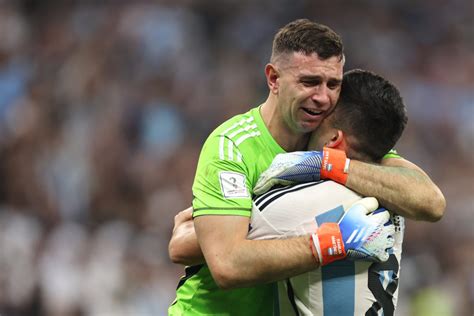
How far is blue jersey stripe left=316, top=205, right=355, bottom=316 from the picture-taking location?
364cm

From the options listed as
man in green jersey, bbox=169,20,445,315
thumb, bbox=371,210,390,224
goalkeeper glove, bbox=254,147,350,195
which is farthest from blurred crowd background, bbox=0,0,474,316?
thumb, bbox=371,210,390,224

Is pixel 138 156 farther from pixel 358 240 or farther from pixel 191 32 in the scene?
pixel 358 240

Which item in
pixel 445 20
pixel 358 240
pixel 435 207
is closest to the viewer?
pixel 358 240

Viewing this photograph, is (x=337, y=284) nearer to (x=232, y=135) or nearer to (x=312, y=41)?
(x=232, y=135)

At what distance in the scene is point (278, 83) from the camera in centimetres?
413

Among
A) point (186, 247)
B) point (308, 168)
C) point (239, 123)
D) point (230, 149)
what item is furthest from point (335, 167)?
point (186, 247)

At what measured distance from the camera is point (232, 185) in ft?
12.3

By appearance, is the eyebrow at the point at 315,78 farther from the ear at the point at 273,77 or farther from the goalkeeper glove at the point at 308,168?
the goalkeeper glove at the point at 308,168

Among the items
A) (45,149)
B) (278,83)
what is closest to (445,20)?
(45,149)

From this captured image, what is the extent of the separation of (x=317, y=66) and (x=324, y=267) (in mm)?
841

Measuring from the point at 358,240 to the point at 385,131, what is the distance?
1.86ft

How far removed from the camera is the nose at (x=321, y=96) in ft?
12.9

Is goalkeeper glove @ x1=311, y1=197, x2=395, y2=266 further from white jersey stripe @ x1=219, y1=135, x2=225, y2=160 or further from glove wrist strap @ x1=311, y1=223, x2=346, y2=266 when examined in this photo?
white jersey stripe @ x1=219, y1=135, x2=225, y2=160

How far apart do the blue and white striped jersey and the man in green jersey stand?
0.07 metres
